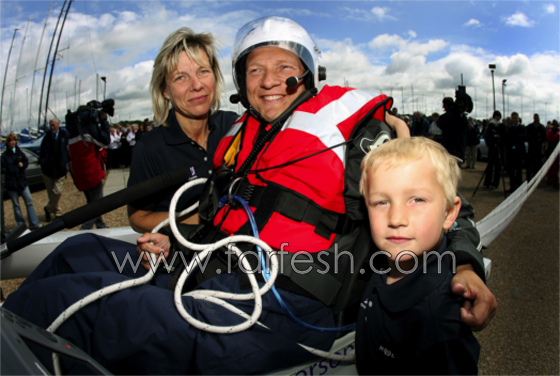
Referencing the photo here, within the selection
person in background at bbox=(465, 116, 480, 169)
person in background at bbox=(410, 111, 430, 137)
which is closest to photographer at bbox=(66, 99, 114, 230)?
person in background at bbox=(465, 116, 480, 169)

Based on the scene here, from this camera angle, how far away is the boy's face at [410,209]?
121 centimetres

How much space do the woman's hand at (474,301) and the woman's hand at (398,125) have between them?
961 mm

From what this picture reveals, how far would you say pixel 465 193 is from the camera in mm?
8641

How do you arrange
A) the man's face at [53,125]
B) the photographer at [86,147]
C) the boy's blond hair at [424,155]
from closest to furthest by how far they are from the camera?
1. the boy's blond hair at [424,155]
2. the photographer at [86,147]
3. the man's face at [53,125]

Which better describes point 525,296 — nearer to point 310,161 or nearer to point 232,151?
point 310,161

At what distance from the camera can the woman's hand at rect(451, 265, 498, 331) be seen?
112 centimetres

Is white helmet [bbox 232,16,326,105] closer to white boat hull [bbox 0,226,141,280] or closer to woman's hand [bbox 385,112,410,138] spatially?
woman's hand [bbox 385,112,410,138]

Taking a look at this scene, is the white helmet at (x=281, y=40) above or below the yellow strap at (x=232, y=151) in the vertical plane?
above

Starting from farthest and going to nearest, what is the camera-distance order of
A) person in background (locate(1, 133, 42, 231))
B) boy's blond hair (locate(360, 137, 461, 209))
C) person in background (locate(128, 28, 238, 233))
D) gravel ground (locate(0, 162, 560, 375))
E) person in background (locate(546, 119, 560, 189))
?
person in background (locate(546, 119, 560, 189))
person in background (locate(1, 133, 42, 231))
gravel ground (locate(0, 162, 560, 375))
person in background (locate(128, 28, 238, 233))
boy's blond hair (locate(360, 137, 461, 209))

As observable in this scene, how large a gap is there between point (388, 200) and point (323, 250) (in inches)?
18.1

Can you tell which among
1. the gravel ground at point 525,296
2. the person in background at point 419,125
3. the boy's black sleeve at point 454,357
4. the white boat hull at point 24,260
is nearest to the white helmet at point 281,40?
the boy's black sleeve at point 454,357

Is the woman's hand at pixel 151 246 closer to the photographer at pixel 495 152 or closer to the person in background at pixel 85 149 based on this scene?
the person in background at pixel 85 149

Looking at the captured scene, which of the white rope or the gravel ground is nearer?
the white rope

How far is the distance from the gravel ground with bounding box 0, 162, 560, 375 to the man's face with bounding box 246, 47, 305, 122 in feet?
8.26
